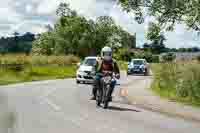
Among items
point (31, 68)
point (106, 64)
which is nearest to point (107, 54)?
point (106, 64)

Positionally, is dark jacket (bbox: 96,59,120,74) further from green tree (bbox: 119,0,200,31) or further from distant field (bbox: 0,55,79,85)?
distant field (bbox: 0,55,79,85)

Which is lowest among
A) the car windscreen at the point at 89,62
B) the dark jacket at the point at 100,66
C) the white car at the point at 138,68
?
the white car at the point at 138,68

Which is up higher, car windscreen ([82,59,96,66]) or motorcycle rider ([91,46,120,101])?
motorcycle rider ([91,46,120,101])

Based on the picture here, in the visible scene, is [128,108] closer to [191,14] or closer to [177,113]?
[177,113]

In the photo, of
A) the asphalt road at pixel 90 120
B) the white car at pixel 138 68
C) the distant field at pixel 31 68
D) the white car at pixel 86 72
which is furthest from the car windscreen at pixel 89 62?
the white car at pixel 138 68

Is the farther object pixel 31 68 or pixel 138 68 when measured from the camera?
pixel 138 68

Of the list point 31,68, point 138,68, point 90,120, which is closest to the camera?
point 90,120

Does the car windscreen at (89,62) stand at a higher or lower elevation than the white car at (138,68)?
higher

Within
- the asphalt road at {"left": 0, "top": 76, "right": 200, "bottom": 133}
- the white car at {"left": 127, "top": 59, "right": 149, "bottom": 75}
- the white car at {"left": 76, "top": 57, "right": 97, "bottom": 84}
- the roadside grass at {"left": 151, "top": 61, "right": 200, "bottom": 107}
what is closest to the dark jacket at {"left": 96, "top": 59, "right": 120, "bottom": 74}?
the asphalt road at {"left": 0, "top": 76, "right": 200, "bottom": 133}

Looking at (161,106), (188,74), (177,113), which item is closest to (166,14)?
(188,74)

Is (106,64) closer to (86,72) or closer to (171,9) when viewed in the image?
(171,9)

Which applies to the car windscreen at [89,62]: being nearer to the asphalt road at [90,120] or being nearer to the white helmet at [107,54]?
the asphalt road at [90,120]

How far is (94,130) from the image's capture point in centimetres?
1088

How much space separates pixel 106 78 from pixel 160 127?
4799mm
